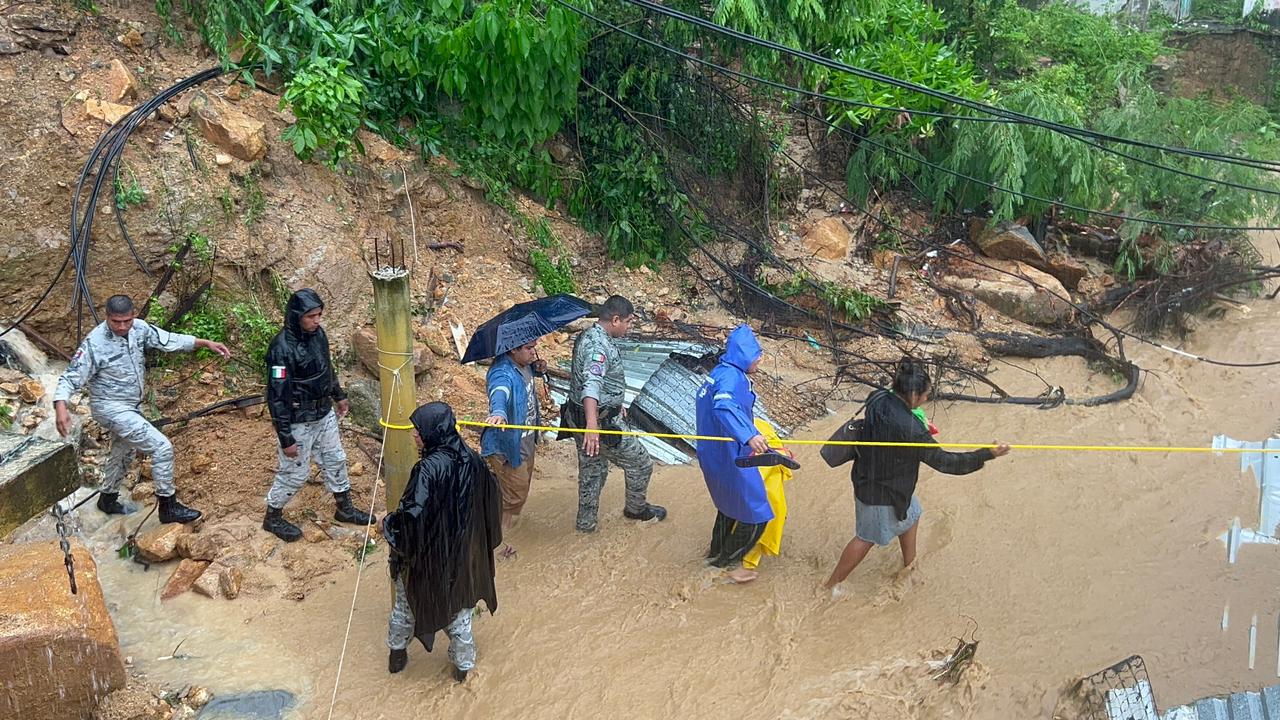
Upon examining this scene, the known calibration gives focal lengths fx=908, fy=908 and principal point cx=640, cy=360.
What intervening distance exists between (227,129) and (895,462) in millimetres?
5686

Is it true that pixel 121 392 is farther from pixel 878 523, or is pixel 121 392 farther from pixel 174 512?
pixel 878 523

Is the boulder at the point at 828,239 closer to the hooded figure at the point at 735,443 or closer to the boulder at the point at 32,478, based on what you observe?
the hooded figure at the point at 735,443

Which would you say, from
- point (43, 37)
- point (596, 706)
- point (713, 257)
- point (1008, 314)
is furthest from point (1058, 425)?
point (43, 37)

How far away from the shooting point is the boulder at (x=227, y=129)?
7199mm

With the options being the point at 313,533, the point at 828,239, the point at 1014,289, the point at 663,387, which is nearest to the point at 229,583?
the point at 313,533

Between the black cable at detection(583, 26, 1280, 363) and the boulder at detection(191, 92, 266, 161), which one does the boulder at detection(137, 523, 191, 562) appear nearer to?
the boulder at detection(191, 92, 266, 161)

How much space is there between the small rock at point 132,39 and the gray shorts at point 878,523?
272 inches

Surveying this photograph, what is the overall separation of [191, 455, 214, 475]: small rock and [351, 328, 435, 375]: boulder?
131 centimetres

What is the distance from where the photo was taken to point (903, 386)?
489 cm

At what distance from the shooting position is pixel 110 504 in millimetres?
5742

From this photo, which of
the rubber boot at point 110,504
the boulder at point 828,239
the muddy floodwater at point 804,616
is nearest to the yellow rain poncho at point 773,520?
the muddy floodwater at point 804,616

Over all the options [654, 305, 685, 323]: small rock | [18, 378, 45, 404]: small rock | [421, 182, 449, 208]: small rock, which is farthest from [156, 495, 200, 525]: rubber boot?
[654, 305, 685, 323]: small rock

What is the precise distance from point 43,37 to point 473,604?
6.05 m

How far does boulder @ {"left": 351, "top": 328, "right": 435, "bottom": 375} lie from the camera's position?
6.79m
